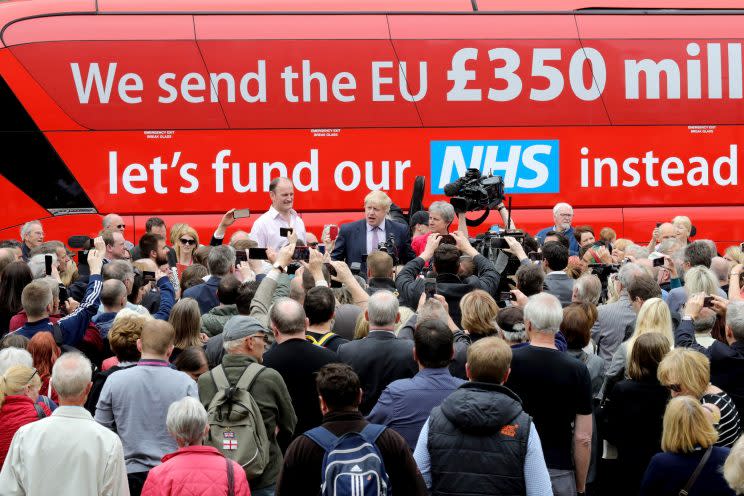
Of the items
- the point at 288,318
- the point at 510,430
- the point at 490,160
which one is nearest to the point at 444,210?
the point at 288,318

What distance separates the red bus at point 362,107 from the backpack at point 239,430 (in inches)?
315

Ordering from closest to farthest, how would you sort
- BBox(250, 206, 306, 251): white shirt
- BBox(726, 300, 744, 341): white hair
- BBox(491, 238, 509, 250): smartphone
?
BBox(726, 300, 744, 341): white hair
BBox(491, 238, 509, 250): smartphone
BBox(250, 206, 306, 251): white shirt

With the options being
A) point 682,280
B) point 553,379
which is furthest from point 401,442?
point 682,280

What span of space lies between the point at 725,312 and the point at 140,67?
27.0 ft

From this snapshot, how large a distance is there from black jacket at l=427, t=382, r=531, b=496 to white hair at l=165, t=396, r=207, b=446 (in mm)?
1038

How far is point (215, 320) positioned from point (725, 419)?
3.27 meters

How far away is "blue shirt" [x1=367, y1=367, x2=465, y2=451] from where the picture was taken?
21.0 feet

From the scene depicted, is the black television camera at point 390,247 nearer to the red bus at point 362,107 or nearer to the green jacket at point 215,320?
the green jacket at point 215,320

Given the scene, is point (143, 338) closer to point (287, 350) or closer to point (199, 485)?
point (287, 350)

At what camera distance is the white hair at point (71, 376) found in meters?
6.05

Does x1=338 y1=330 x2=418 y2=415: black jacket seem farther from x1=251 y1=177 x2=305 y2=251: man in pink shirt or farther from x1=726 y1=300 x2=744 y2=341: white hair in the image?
x1=251 y1=177 x2=305 y2=251: man in pink shirt

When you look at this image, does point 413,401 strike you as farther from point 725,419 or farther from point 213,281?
point 213,281

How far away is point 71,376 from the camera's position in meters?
6.08

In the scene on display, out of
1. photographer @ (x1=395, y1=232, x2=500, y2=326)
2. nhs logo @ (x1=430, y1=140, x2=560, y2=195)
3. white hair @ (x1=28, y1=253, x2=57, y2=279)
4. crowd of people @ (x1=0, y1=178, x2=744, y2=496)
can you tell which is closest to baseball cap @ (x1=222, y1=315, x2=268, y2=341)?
crowd of people @ (x1=0, y1=178, x2=744, y2=496)
